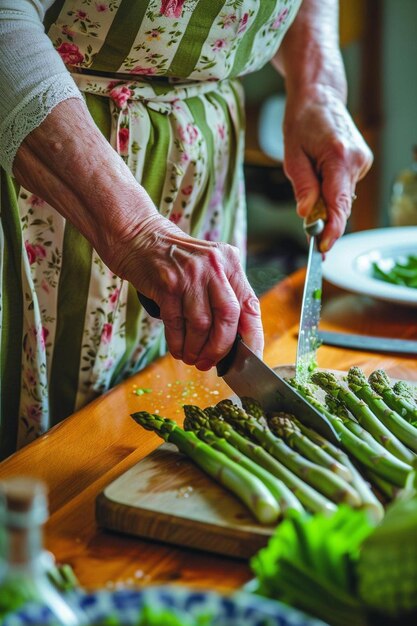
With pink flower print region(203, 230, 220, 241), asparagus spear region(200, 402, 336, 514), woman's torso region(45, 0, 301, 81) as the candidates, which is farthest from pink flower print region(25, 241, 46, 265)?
asparagus spear region(200, 402, 336, 514)

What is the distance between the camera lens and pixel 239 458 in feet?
3.75

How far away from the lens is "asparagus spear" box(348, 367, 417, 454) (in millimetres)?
1222

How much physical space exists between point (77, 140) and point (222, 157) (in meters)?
0.69

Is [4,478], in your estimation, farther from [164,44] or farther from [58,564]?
[164,44]

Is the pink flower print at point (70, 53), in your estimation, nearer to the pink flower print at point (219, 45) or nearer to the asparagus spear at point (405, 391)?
the pink flower print at point (219, 45)

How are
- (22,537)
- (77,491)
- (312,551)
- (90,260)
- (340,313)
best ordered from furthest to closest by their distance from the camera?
(340,313) < (90,260) < (77,491) < (312,551) < (22,537)

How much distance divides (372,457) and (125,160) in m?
0.82

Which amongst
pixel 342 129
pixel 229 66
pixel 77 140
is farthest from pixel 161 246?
pixel 342 129

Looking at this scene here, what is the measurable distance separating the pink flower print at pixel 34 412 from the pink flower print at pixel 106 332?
186mm

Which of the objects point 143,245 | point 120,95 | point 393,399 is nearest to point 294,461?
point 393,399

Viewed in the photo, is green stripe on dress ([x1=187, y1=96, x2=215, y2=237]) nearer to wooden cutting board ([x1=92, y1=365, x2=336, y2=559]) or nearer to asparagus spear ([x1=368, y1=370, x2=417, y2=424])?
asparagus spear ([x1=368, y1=370, x2=417, y2=424])

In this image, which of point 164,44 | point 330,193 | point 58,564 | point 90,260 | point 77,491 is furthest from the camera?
point 330,193

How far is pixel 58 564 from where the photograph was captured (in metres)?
1.01

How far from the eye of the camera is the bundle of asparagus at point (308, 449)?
105 centimetres
